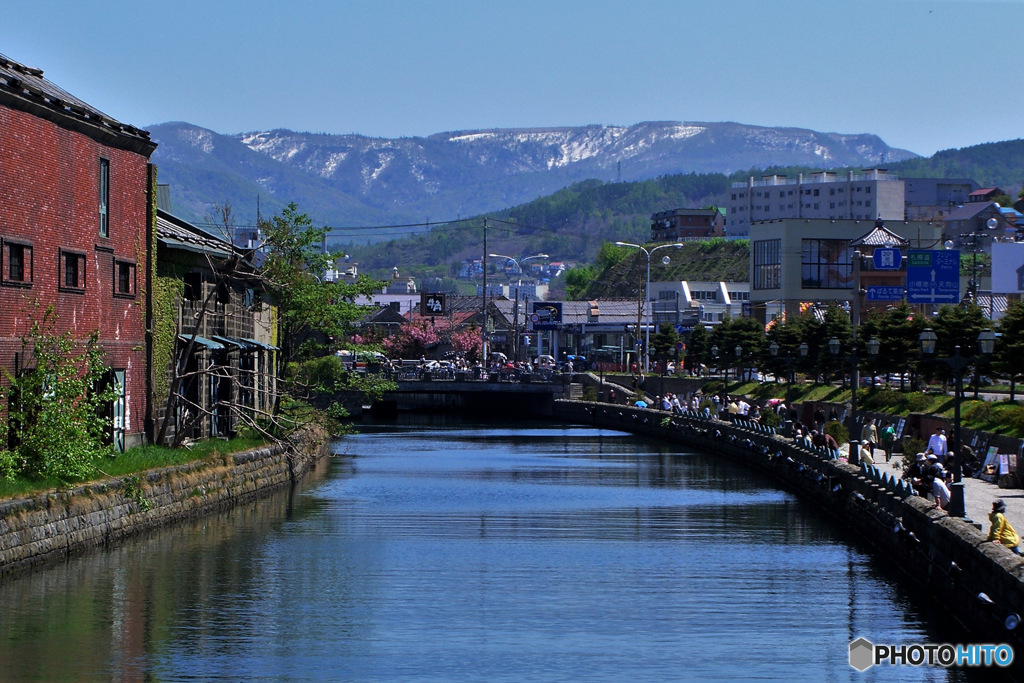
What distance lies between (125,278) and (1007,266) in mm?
67460

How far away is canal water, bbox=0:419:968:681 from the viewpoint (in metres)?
25.2

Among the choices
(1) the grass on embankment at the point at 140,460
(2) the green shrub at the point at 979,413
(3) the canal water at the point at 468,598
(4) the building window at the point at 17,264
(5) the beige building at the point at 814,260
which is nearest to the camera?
(3) the canal water at the point at 468,598

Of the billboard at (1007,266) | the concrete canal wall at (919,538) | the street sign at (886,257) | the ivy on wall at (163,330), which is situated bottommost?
the concrete canal wall at (919,538)

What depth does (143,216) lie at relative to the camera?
46.8m

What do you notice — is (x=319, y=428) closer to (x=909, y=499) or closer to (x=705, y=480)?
(x=705, y=480)

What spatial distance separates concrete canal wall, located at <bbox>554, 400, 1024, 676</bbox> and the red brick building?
76.0ft

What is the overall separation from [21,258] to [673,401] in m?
61.7

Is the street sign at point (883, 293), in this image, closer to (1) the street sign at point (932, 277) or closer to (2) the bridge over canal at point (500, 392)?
(1) the street sign at point (932, 277)

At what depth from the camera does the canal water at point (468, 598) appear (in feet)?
82.7

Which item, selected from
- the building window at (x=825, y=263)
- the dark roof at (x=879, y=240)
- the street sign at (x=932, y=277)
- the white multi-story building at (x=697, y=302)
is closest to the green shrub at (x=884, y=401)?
the street sign at (x=932, y=277)

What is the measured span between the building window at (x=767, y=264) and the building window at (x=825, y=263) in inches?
94.5

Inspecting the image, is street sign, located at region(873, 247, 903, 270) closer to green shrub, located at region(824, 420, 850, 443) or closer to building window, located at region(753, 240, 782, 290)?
building window, located at region(753, 240, 782, 290)

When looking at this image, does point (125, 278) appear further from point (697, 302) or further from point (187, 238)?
point (697, 302)

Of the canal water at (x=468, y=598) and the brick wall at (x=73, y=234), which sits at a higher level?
the brick wall at (x=73, y=234)
